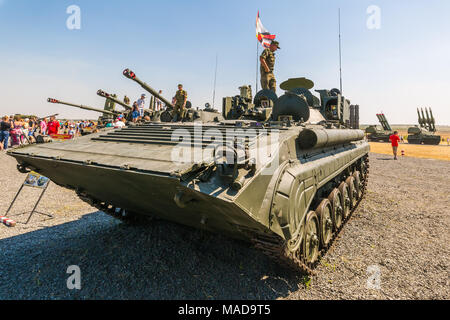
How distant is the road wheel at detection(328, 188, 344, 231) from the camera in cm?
539

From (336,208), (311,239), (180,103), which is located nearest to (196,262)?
(311,239)

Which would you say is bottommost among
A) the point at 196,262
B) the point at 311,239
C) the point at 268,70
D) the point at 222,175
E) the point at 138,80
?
the point at 196,262

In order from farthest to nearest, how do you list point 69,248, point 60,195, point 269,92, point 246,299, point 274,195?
point 60,195 < point 269,92 < point 69,248 < point 246,299 < point 274,195

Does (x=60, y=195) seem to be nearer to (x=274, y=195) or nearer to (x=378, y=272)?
(x=274, y=195)

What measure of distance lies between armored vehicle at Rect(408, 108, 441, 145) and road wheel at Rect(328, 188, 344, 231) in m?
29.2

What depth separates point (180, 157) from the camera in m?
A: 3.24

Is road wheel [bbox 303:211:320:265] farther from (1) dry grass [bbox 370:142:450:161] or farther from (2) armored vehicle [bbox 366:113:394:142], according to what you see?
(2) armored vehicle [bbox 366:113:394:142]

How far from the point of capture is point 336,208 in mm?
5641

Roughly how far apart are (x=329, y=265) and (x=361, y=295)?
85 cm

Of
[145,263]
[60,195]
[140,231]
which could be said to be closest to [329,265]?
[145,263]

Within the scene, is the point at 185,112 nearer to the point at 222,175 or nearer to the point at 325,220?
the point at 325,220

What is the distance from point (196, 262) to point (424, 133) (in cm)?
3255

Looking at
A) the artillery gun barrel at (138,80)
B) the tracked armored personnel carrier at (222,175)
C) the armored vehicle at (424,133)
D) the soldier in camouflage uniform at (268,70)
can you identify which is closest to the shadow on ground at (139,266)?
→ the tracked armored personnel carrier at (222,175)

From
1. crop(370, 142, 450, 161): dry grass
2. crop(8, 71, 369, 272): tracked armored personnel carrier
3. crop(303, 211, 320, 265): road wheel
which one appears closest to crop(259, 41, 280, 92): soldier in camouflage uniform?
crop(8, 71, 369, 272): tracked armored personnel carrier
